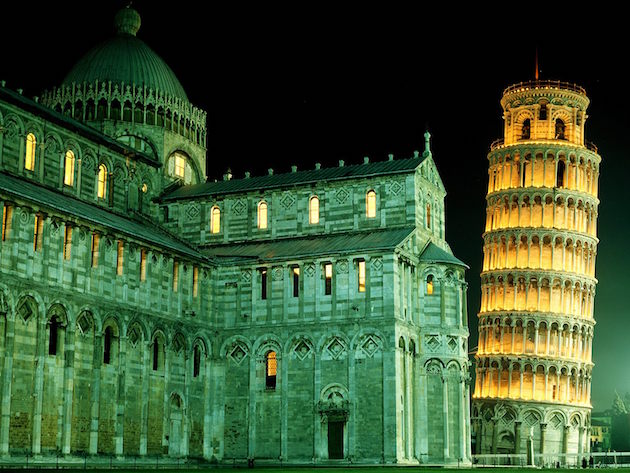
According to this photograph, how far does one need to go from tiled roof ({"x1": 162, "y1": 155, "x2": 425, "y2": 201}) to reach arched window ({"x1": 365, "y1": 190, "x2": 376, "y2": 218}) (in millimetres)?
1384

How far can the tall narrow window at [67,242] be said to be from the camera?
64762 millimetres

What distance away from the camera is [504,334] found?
4281 inches

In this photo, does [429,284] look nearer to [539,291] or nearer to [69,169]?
[69,169]

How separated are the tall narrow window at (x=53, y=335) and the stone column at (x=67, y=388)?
522 mm

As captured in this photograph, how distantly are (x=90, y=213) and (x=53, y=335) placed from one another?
30.2ft

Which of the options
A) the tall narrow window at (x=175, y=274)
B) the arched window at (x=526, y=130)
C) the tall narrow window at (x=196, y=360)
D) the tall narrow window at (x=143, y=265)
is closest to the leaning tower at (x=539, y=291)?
the arched window at (x=526, y=130)

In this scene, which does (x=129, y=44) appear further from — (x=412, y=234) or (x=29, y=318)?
(x=29, y=318)

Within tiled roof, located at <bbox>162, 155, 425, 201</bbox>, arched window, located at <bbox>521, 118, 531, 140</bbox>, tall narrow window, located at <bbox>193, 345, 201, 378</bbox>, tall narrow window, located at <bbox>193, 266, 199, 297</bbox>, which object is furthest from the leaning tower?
tall narrow window, located at <bbox>193, 266, 199, 297</bbox>

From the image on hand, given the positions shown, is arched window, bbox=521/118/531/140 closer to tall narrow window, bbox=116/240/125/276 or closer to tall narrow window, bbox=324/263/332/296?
tall narrow window, bbox=324/263/332/296

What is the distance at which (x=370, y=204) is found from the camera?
7931 centimetres

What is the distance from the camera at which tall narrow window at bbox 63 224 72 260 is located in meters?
64.8

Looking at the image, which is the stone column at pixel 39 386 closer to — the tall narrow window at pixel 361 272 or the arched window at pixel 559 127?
the tall narrow window at pixel 361 272

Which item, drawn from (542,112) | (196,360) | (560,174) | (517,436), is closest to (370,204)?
(196,360)

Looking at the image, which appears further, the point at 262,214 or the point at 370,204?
the point at 262,214
